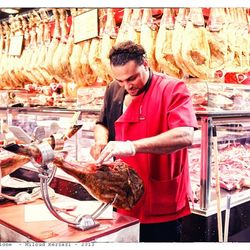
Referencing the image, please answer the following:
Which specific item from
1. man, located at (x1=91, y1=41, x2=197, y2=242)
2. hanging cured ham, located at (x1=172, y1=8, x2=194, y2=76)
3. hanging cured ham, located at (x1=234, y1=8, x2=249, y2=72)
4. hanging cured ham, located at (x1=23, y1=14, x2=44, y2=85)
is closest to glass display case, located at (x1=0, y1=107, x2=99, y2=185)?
man, located at (x1=91, y1=41, x2=197, y2=242)

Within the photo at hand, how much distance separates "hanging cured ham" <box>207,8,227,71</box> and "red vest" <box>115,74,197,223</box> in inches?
11.3

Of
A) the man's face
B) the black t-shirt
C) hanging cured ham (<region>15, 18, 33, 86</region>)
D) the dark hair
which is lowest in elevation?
the black t-shirt

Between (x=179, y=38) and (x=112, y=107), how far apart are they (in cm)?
44

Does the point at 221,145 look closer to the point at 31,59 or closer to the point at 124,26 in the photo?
the point at 124,26

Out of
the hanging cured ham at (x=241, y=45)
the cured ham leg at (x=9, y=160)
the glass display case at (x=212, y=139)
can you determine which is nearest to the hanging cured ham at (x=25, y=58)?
the glass display case at (x=212, y=139)

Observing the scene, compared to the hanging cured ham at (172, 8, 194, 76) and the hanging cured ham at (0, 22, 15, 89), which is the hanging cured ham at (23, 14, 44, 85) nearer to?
the hanging cured ham at (0, 22, 15, 89)

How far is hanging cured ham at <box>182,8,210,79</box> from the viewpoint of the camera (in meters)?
1.62

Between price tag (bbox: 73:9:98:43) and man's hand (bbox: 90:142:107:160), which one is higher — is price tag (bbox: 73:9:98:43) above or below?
above

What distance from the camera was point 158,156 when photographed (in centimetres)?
150

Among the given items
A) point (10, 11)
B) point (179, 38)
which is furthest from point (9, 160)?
point (179, 38)

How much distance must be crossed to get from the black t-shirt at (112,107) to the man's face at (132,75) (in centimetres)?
7
